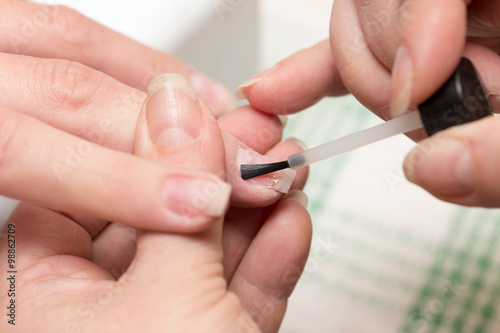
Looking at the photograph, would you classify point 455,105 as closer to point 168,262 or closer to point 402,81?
point 402,81

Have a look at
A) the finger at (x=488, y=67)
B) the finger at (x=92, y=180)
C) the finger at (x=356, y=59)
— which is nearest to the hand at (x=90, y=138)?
the finger at (x=92, y=180)

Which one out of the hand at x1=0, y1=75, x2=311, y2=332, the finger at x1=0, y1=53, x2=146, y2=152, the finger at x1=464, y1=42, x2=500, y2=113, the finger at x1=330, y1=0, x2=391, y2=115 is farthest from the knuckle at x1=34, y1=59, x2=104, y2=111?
the finger at x1=464, y1=42, x2=500, y2=113

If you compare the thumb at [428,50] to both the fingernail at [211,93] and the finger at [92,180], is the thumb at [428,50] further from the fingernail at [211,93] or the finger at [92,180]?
the fingernail at [211,93]

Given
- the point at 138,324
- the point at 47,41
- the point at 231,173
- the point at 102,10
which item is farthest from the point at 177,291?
the point at 102,10

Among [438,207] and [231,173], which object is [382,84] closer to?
[231,173]

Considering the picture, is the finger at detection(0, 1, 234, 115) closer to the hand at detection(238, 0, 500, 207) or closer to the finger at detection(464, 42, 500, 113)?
the hand at detection(238, 0, 500, 207)

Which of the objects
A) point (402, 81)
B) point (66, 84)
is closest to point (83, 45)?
point (66, 84)

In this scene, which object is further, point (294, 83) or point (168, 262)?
point (294, 83)
